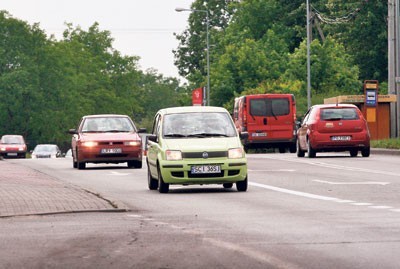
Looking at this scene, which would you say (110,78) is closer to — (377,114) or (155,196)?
(377,114)


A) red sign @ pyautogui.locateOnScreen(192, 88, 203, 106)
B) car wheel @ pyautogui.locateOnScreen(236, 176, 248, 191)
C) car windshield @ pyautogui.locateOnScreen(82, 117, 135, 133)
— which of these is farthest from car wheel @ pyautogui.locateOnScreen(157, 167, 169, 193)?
red sign @ pyautogui.locateOnScreen(192, 88, 203, 106)

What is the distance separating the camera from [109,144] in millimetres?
34938

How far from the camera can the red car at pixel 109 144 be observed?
3491 centimetres

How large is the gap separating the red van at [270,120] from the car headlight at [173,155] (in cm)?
2754

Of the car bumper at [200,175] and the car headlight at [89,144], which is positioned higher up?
the car headlight at [89,144]

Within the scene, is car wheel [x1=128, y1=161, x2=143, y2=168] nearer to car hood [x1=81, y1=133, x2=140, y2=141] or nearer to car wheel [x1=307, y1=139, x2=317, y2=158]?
car hood [x1=81, y1=133, x2=140, y2=141]

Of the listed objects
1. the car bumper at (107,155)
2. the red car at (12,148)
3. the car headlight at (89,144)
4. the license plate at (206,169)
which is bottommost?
the red car at (12,148)

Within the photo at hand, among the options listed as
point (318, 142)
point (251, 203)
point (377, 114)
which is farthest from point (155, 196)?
point (377, 114)

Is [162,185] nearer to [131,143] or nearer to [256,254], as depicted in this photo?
[256,254]

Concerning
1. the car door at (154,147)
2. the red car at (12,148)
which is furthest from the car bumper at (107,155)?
the red car at (12,148)

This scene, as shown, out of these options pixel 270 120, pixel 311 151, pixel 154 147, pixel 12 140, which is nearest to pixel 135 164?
pixel 311 151

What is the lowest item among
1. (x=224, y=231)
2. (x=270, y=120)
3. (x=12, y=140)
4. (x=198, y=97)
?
(x=12, y=140)

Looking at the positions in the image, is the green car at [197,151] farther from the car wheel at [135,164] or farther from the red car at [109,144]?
the car wheel at [135,164]

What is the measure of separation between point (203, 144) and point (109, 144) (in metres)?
13.0
